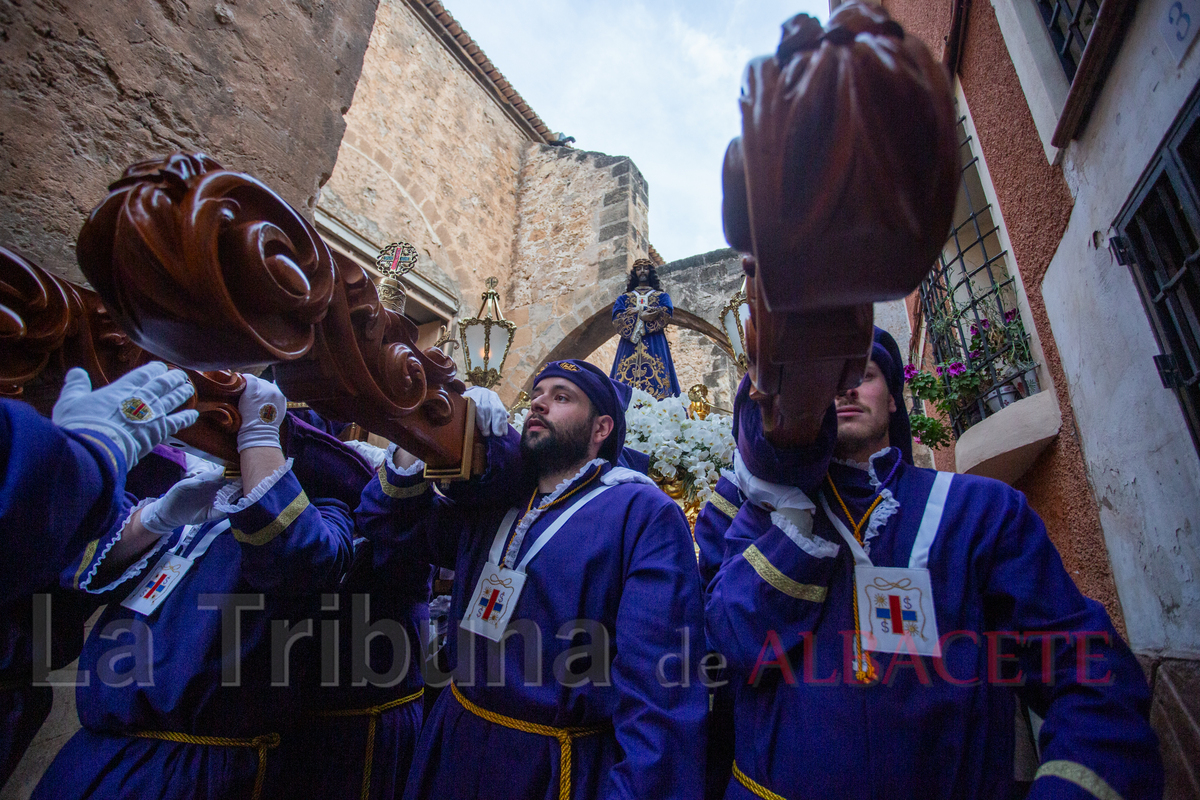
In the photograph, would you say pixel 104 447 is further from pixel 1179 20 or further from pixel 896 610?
pixel 1179 20

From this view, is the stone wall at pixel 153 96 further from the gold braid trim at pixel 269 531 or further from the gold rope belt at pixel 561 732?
the gold rope belt at pixel 561 732

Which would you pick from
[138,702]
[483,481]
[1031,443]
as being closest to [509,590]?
[483,481]

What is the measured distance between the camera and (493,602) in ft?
5.27

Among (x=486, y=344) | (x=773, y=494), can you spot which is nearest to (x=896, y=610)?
(x=773, y=494)

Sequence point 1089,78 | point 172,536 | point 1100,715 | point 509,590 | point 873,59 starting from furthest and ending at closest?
point 1089,78, point 172,536, point 509,590, point 1100,715, point 873,59

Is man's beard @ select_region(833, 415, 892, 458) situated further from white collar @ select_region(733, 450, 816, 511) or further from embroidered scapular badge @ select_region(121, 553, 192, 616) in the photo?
embroidered scapular badge @ select_region(121, 553, 192, 616)

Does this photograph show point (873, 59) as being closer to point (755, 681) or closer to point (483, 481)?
point (755, 681)

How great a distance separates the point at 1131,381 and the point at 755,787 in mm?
1996

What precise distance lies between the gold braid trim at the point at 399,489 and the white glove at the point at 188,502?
40cm

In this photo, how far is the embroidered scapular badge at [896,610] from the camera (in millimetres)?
1143

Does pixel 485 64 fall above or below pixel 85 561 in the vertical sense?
above

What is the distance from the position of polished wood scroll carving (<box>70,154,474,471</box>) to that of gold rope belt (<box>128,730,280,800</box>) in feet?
3.89

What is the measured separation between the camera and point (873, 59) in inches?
17.2

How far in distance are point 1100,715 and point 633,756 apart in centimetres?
83
